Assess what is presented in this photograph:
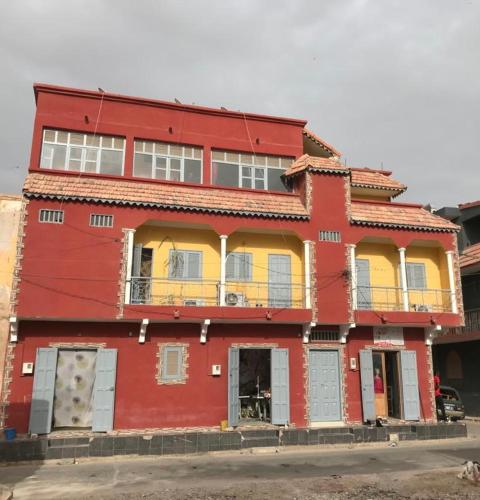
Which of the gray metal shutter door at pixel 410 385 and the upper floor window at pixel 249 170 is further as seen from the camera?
the upper floor window at pixel 249 170

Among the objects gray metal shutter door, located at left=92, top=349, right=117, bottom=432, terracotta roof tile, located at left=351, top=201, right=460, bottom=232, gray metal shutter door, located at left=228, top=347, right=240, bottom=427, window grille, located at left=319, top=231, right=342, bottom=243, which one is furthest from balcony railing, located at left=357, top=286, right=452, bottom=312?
gray metal shutter door, located at left=92, top=349, right=117, bottom=432

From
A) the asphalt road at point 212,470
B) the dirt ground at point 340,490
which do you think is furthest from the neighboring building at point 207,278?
the dirt ground at point 340,490

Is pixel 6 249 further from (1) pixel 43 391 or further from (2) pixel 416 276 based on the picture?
(2) pixel 416 276

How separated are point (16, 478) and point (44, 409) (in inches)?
139

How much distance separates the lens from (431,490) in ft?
36.1

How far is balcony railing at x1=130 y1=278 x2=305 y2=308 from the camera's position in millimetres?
18250

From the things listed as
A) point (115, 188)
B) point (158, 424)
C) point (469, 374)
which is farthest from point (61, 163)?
point (469, 374)

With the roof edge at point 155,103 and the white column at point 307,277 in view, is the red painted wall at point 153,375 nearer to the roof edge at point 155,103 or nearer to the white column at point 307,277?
the white column at point 307,277

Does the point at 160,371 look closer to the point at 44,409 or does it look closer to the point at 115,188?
the point at 44,409

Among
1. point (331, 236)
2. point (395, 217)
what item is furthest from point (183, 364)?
point (395, 217)

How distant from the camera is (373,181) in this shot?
76.1 feet

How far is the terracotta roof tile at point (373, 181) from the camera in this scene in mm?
22781

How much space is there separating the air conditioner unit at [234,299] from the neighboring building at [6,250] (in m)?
7.96

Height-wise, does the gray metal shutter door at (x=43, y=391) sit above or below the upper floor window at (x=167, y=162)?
below
